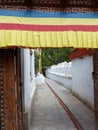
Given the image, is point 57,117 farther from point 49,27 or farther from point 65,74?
point 65,74

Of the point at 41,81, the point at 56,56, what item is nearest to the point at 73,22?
the point at 41,81

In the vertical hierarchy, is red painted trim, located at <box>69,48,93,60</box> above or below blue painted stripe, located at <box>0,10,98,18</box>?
below

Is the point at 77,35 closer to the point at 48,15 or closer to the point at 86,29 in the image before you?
the point at 86,29

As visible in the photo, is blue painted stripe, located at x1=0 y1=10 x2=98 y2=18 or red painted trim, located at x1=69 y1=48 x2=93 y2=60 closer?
blue painted stripe, located at x1=0 y1=10 x2=98 y2=18

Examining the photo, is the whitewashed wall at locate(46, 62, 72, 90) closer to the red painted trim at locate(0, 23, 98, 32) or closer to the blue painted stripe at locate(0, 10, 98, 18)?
the blue painted stripe at locate(0, 10, 98, 18)

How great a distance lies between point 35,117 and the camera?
1401cm

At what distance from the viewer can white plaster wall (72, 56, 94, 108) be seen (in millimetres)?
16000

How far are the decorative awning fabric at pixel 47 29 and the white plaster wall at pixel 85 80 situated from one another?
733cm

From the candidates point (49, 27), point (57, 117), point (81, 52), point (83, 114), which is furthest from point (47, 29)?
point (81, 52)

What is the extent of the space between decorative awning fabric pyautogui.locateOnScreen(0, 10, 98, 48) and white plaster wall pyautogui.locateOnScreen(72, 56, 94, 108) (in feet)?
24.1

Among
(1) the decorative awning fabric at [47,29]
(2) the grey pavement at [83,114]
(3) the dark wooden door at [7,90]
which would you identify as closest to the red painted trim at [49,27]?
(1) the decorative awning fabric at [47,29]

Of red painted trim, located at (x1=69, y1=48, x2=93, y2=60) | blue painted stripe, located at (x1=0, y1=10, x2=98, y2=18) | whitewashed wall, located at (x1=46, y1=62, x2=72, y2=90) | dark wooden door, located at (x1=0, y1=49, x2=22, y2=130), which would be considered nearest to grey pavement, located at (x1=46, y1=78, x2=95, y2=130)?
red painted trim, located at (x1=69, y1=48, x2=93, y2=60)

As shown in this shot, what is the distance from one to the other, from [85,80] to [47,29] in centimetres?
990

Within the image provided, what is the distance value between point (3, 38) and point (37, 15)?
1.20 metres
